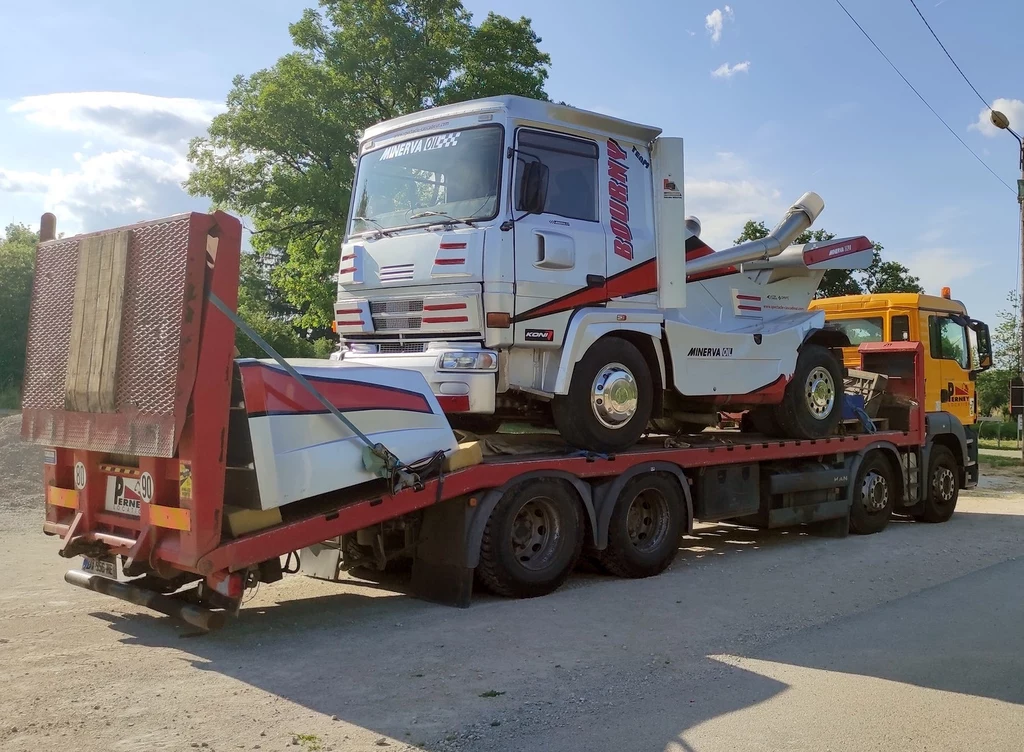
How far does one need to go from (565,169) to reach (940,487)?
25.1 ft

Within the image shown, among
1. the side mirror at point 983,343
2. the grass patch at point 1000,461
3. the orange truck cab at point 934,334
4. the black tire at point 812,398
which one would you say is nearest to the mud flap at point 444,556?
the black tire at point 812,398

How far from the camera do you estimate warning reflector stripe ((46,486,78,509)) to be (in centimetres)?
637

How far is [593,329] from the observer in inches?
306

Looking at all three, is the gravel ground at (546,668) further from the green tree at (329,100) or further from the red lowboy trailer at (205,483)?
the green tree at (329,100)

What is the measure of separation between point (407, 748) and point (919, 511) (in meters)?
10.1

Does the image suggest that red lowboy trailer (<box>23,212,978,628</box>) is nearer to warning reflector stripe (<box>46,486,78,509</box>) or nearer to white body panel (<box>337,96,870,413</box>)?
warning reflector stripe (<box>46,486,78,509</box>)

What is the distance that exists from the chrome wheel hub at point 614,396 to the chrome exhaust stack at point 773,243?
1.63 m

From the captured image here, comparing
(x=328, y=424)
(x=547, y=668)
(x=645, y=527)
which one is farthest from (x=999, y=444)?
(x=328, y=424)

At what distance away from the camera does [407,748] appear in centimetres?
427

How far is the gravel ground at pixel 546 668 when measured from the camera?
4461 millimetres

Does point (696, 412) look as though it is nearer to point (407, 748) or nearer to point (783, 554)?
point (783, 554)

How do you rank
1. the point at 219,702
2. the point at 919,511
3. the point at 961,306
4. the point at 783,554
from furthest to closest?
the point at 961,306
the point at 919,511
the point at 783,554
the point at 219,702

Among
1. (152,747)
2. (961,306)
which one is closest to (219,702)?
(152,747)

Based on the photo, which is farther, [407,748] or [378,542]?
[378,542]
